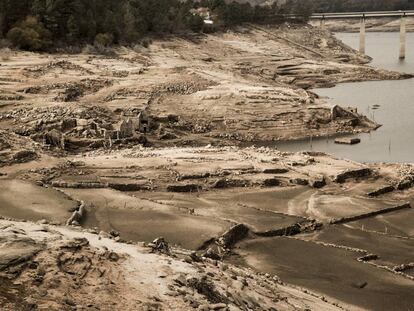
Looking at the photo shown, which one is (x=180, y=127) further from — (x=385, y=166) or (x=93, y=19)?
(x=93, y=19)

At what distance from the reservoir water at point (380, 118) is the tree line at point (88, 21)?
1788 centimetres

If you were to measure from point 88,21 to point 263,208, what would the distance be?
119ft

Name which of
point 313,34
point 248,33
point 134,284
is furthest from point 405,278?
point 313,34

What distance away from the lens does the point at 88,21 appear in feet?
182

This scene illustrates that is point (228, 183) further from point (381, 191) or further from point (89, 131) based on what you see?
point (89, 131)

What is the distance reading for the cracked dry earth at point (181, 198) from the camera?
12133 millimetres

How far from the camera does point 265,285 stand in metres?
14.4

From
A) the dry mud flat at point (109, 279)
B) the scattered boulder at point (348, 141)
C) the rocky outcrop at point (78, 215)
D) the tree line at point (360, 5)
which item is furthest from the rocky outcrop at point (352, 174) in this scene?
the tree line at point (360, 5)

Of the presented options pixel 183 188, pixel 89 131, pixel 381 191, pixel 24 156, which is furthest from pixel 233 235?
pixel 89 131

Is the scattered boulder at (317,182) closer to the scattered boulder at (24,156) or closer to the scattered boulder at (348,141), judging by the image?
the scattered boulder at (348,141)

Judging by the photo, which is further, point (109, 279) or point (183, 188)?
point (183, 188)

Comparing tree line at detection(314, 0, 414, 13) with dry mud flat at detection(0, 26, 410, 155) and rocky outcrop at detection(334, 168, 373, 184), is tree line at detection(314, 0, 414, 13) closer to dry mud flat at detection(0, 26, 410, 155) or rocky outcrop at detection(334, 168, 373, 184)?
dry mud flat at detection(0, 26, 410, 155)

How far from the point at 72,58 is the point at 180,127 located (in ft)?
46.4

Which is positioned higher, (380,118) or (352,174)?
(352,174)
